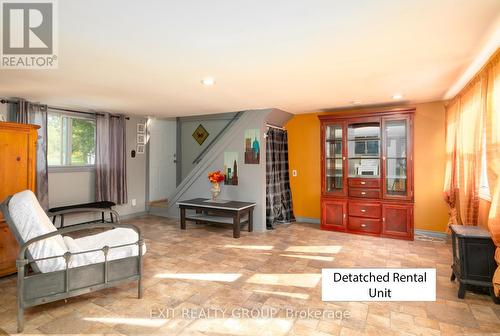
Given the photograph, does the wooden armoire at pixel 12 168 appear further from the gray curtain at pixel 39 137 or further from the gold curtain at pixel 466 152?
the gold curtain at pixel 466 152

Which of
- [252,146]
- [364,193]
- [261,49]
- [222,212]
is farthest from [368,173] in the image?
→ [261,49]

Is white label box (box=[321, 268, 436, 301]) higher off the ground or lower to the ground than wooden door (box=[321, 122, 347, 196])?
lower

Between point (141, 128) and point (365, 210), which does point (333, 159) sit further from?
point (141, 128)

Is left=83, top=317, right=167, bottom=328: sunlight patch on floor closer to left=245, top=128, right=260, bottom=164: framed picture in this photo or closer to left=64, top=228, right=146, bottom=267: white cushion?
left=64, top=228, right=146, bottom=267: white cushion

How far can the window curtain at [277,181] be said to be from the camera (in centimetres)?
523

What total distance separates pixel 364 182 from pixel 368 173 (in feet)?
0.59

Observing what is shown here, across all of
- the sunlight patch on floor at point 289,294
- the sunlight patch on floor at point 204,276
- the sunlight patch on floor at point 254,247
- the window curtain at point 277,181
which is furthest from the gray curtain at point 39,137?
the sunlight patch on floor at point 289,294

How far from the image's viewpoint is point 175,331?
2115 millimetres

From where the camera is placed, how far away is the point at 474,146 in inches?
120

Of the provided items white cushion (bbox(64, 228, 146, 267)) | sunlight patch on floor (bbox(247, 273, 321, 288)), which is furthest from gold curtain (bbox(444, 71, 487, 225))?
white cushion (bbox(64, 228, 146, 267))

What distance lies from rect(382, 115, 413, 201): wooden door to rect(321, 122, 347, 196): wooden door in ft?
2.34

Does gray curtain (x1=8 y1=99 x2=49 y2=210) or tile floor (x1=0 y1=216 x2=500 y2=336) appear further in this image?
gray curtain (x1=8 y1=99 x2=49 y2=210)

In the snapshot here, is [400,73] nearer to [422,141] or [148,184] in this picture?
[422,141]

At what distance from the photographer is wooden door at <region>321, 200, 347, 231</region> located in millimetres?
4898
